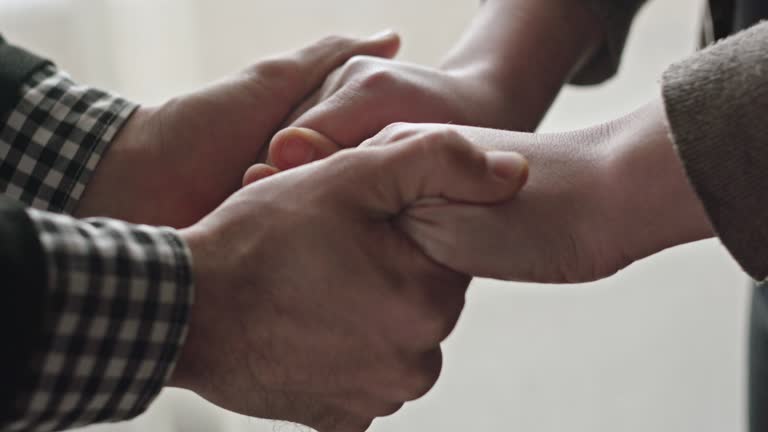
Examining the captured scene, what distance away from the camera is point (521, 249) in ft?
2.27

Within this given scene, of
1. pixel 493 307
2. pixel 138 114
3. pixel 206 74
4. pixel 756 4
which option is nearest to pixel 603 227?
pixel 756 4

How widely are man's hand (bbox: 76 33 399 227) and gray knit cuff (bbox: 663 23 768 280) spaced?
45 centimetres

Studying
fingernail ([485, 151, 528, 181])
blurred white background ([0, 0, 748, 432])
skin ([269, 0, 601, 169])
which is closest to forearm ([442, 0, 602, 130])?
skin ([269, 0, 601, 169])

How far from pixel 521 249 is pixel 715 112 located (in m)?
0.18

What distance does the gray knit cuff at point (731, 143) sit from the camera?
0.57m

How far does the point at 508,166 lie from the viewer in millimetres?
675

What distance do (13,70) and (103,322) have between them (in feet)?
1.28

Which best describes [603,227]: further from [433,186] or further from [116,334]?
[116,334]

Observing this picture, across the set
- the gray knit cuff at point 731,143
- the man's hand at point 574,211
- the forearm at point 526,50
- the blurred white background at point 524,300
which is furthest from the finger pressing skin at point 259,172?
the blurred white background at point 524,300

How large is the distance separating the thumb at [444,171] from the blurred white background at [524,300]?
815mm

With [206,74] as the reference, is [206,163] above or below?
above

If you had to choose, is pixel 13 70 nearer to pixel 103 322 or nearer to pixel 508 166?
pixel 103 322

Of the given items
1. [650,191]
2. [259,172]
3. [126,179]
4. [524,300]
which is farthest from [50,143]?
[524,300]

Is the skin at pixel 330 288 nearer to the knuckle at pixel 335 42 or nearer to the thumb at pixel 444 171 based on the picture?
the thumb at pixel 444 171
